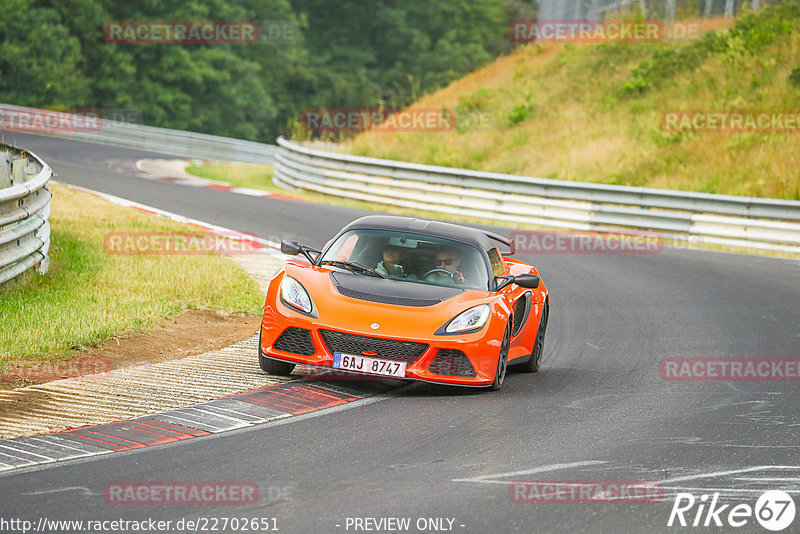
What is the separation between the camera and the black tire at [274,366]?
8.69 m

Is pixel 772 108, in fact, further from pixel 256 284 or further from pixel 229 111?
pixel 229 111

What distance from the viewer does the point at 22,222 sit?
36.8ft

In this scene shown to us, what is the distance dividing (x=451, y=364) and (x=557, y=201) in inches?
603

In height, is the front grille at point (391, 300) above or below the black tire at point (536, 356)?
above

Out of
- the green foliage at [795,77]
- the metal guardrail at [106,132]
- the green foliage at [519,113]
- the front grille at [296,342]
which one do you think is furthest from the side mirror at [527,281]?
the metal guardrail at [106,132]

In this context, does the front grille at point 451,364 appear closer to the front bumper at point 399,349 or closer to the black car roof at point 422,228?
the front bumper at point 399,349

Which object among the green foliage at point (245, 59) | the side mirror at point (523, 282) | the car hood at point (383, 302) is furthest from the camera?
the green foliage at point (245, 59)

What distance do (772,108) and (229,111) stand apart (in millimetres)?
39289

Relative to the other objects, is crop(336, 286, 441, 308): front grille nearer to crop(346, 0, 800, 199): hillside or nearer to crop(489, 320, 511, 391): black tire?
crop(489, 320, 511, 391): black tire

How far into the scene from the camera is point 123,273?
12703 millimetres

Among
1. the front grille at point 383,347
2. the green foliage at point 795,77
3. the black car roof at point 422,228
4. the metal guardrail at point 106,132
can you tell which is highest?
the green foliage at point 795,77

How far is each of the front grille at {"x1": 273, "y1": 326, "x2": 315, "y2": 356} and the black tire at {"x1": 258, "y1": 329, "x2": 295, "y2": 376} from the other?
228 millimetres

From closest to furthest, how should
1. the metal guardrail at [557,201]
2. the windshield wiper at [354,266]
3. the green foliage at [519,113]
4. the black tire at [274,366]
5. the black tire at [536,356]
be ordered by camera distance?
1. the black tire at [274,366]
2. the windshield wiper at [354,266]
3. the black tire at [536,356]
4. the metal guardrail at [557,201]
5. the green foliage at [519,113]

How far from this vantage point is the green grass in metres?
9.33
